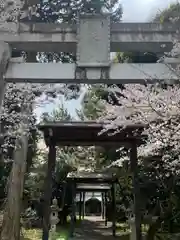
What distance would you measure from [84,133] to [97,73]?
379 cm

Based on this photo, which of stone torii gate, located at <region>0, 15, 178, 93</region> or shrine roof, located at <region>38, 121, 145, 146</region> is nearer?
stone torii gate, located at <region>0, 15, 178, 93</region>

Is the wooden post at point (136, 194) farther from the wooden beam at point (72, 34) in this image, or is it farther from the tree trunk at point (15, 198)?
the wooden beam at point (72, 34)

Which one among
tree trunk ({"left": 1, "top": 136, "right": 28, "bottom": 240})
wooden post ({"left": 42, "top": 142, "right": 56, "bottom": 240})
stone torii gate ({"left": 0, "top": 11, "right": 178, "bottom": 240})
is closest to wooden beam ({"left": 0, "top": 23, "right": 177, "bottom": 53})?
stone torii gate ({"left": 0, "top": 11, "right": 178, "bottom": 240})

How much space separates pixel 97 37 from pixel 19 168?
6299mm

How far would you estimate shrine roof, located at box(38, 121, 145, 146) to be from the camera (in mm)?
8703

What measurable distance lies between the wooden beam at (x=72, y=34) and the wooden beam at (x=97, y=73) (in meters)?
0.43

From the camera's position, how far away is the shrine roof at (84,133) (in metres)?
8.70

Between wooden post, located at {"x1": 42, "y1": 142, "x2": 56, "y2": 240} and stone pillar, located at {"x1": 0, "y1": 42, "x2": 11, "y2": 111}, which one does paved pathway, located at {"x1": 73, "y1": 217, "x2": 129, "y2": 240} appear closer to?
wooden post, located at {"x1": 42, "y1": 142, "x2": 56, "y2": 240}

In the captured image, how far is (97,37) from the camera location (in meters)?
5.83

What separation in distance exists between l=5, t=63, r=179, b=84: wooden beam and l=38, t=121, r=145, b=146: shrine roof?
8.78 ft

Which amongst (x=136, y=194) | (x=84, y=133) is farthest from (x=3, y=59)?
(x=136, y=194)

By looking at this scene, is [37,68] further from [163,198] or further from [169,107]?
[163,198]

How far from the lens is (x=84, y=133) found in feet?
30.9

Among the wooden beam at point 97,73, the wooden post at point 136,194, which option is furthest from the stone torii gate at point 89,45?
the wooden post at point 136,194
